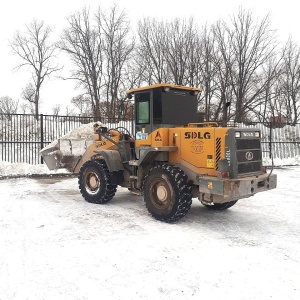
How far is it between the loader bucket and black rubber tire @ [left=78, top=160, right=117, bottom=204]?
5.27ft

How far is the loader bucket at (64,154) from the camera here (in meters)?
9.89

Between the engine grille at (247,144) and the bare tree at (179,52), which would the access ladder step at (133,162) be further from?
the bare tree at (179,52)

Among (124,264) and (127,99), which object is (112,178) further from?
(124,264)

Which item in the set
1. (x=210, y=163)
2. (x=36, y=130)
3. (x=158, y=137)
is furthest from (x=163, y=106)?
(x=36, y=130)

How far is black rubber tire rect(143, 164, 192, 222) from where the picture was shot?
6031mm

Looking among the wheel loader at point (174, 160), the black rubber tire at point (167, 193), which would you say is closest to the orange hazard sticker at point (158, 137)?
the wheel loader at point (174, 160)

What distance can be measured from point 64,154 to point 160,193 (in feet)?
15.1

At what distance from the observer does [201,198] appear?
6.11 metres

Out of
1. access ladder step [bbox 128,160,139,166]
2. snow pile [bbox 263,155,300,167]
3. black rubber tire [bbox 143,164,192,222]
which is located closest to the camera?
black rubber tire [bbox 143,164,192,222]

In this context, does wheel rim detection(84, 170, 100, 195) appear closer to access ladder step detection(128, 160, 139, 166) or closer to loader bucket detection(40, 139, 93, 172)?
access ladder step detection(128, 160, 139, 166)

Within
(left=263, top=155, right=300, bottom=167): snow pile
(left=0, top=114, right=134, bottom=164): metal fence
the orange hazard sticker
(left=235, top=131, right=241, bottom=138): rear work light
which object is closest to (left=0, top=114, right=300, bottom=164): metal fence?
(left=0, top=114, right=134, bottom=164): metal fence

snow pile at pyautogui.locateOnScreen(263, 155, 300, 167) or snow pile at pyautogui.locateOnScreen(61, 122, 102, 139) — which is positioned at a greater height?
snow pile at pyautogui.locateOnScreen(61, 122, 102, 139)

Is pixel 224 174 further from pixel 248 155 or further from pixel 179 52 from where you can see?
pixel 179 52

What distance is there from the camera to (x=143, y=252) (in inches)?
190
